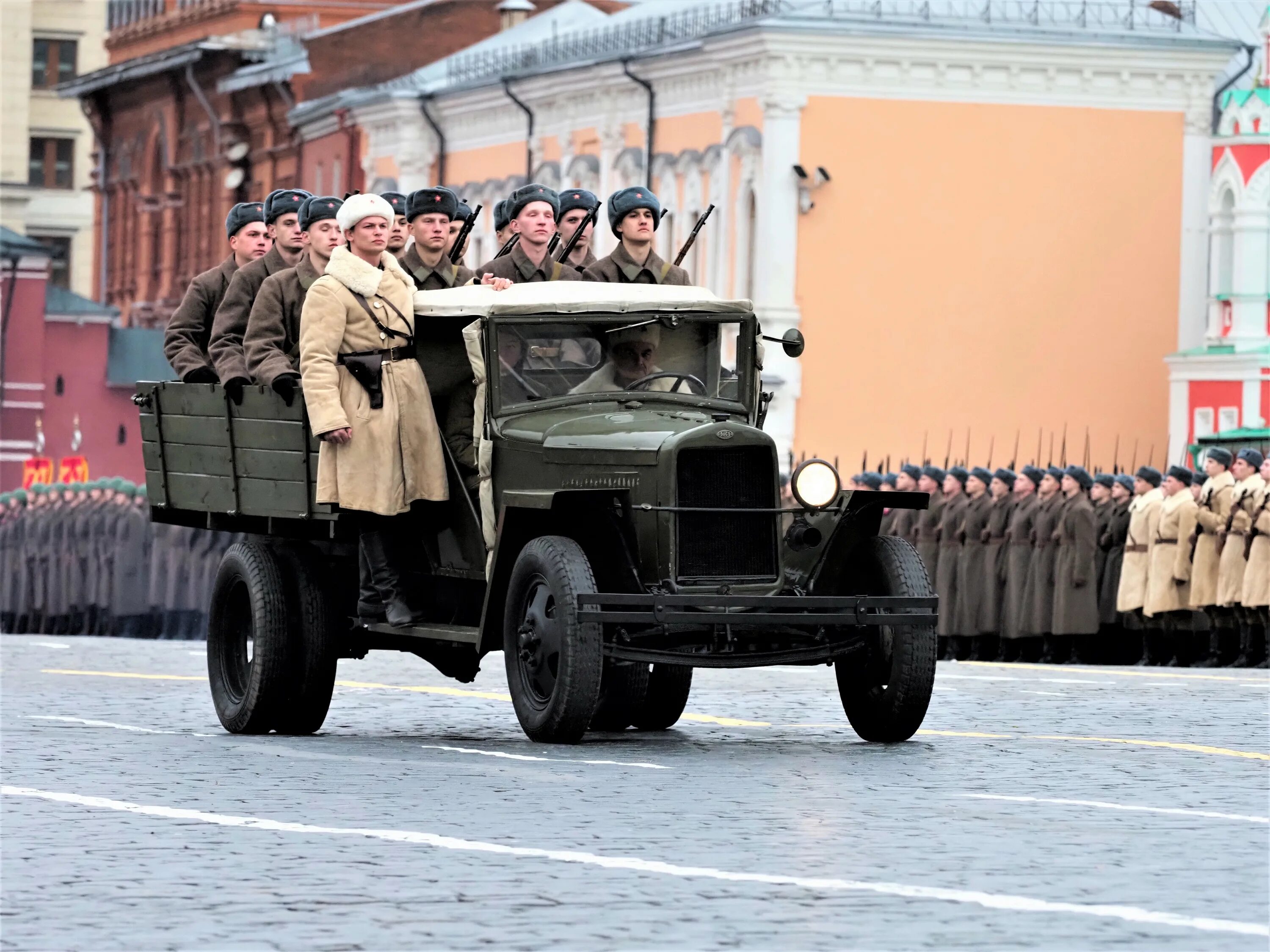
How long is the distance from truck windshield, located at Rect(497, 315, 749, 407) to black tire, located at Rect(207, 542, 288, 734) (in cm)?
155

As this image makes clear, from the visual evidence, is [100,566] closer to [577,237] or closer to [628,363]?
[577,237]

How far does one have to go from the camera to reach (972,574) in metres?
30.7

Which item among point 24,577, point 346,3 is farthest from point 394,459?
point 346,3

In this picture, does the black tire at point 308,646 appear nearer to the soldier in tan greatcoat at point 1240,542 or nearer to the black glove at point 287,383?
the black glove at point 287,383

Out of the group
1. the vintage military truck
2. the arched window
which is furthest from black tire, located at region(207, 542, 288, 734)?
the arched window

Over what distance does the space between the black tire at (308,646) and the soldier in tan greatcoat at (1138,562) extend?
12.5m

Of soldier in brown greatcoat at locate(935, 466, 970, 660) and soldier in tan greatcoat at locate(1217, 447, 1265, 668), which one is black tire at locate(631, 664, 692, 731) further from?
soldier in brown greatcoat at locate(935, 466, 970, 660)

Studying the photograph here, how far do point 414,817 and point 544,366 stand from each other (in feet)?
14.0

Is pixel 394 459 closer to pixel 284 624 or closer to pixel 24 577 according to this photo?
pixel 284 624

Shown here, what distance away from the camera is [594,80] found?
5700 cm

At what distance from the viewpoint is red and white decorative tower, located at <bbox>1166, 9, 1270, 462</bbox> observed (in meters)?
50.2

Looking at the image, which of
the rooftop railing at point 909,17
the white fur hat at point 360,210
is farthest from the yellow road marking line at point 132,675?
the rooftop railing at point 909,17

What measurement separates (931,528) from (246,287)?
14.5m

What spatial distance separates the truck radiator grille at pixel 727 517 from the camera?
1540 centimetres
